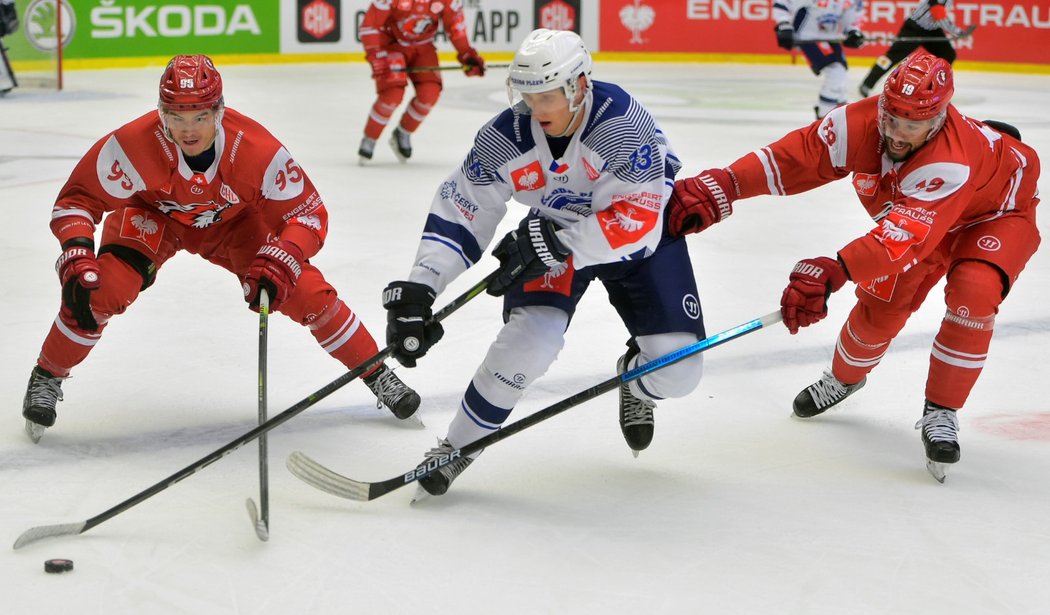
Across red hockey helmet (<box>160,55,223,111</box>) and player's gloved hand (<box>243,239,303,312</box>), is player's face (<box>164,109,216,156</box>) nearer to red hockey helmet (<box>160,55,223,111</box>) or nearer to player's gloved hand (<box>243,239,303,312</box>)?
red hockey helmet (<box>160,55,223,111</box>)

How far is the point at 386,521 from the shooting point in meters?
2.50

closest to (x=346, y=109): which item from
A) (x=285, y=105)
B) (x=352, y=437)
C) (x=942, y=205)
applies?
(x=285, y=105)

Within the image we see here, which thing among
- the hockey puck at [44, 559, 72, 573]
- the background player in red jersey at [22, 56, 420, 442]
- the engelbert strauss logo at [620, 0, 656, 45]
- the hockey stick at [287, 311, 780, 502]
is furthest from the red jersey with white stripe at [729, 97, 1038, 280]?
the engelbert strauss logo at [620, 0, 656, 45]

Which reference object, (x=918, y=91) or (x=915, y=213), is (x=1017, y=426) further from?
(x=918, y=91)

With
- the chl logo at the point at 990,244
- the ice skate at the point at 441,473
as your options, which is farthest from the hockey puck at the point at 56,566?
the chl logo at the point at 990,244

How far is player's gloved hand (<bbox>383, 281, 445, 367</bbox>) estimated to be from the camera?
2.45 m

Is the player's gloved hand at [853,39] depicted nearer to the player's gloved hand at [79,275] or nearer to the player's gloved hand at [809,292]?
the player's gloved hand at [809,292]

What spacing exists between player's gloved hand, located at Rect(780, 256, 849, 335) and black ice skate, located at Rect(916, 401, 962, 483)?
1.48ft

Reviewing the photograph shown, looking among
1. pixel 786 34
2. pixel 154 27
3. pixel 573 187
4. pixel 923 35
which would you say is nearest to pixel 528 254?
pixel 573 187

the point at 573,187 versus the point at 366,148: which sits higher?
the point at 573,187

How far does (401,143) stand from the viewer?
6.94m

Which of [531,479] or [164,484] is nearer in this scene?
[164,484]

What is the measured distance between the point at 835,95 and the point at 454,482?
617 centimetres

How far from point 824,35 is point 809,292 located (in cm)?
630
